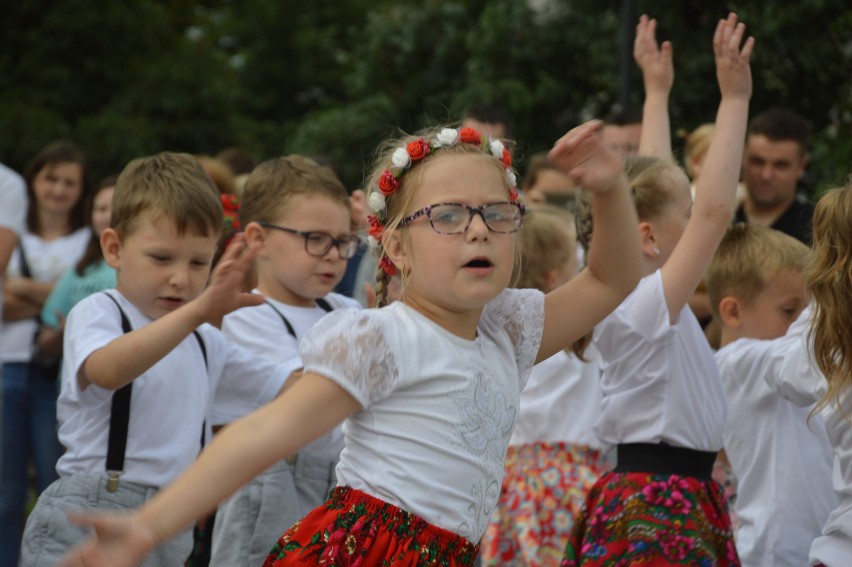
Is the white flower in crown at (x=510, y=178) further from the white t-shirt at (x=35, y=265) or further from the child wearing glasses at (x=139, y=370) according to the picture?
the white t-shirt at (x=35, y=265)

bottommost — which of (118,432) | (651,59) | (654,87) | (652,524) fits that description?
(652,524)

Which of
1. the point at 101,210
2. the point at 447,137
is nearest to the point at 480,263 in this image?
the point at 447,137

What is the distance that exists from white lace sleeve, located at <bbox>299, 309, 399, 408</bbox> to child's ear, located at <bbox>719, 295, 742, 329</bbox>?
88.9 inches

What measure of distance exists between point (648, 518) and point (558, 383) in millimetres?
1550

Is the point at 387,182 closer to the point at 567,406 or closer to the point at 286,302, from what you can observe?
the point at 286,302

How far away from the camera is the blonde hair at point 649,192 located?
190 inches

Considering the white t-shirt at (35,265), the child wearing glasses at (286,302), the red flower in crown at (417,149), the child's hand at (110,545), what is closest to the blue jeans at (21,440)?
the white t-shirt at (35,265)

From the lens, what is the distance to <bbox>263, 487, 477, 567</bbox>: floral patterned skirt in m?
3.32

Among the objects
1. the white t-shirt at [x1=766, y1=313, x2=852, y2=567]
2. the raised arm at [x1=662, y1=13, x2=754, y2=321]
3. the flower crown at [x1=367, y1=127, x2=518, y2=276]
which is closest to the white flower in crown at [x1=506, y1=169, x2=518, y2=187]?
the flower crown at [x1=367, y1=127, x2=518, y2=276]

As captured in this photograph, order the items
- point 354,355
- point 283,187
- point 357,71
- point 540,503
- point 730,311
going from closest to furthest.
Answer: point 354,355 → point 730,311 → point 283,187 → point 540,503 → point 357,71

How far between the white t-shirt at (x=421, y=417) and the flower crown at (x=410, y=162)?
22 cm

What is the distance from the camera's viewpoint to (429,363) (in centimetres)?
337

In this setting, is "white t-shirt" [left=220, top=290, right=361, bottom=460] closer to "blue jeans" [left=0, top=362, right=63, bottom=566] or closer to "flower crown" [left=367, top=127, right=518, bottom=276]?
"flower crown" [left=367, top=127, right=518, bottom=276]

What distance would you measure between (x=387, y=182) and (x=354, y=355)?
541 mm
